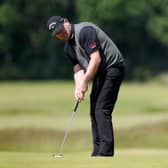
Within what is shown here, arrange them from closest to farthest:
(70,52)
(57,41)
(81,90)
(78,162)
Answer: (78,162)
(81,90)
(70,52)
(57,41)

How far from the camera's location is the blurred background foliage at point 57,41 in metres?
63.0

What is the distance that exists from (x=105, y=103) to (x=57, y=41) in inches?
2162

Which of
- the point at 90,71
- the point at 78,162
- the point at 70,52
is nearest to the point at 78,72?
the point at 70,52

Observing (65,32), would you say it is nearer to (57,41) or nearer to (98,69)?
(98,69)

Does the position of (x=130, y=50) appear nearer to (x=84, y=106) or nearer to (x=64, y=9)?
(x=64, y=9)

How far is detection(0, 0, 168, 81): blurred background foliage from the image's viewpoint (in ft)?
207

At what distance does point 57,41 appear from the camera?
63656 millimetres

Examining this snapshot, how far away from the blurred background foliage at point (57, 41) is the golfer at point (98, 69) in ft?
170

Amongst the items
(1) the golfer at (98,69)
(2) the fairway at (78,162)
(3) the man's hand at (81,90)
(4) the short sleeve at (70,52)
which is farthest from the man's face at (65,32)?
(2) the fairway at (78,162)

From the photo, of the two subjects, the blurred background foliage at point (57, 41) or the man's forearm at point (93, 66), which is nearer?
the man's forearm at point (93, 66)

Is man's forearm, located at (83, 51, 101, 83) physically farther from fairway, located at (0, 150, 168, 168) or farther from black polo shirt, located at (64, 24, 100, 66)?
fairway, located at (0, 150, 168, 168)

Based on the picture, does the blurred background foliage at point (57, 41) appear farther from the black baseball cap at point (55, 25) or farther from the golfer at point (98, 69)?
the black baseball cap at point (55, 25)

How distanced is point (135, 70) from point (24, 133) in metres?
49.8

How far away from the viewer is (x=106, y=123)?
8914mm
